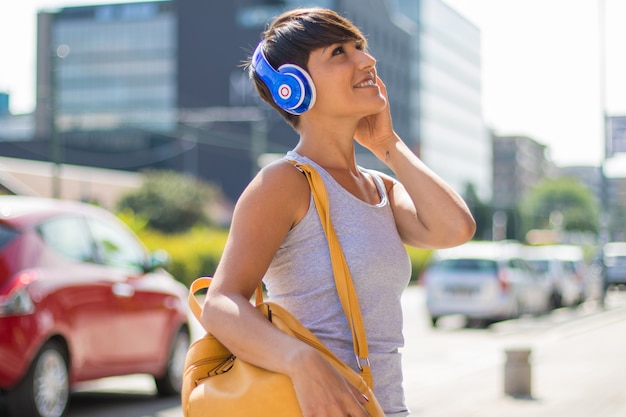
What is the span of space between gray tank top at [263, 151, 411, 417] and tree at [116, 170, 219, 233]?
57528 mm

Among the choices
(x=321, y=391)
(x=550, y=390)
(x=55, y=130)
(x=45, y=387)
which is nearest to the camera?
(x=321, y=391)

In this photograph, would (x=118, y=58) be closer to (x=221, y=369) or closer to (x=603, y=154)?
(x=603, y=154)

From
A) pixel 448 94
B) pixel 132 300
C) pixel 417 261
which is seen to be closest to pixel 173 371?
pixel 132 300

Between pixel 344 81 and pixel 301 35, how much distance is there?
0.48 ft

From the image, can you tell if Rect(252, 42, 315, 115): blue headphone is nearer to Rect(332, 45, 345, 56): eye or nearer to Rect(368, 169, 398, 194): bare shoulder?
Rect(332, 45, 345, 56): eye

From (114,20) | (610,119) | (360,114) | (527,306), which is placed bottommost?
(527,306)

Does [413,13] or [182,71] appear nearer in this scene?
[182,71]

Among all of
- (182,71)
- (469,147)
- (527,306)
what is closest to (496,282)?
(527,306)

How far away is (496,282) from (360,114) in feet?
64.4

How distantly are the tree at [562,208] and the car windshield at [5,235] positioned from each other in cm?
13465

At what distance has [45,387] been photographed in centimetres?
763

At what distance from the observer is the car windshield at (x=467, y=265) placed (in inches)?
857

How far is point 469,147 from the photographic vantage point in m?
135

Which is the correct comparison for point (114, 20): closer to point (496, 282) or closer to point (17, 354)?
point (496, 282)
